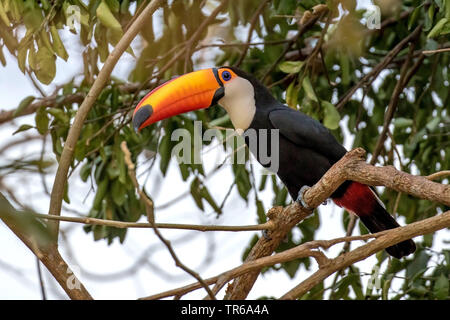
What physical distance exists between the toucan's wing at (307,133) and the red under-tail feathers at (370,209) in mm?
172

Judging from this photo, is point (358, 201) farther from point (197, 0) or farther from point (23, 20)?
point (23, 20)

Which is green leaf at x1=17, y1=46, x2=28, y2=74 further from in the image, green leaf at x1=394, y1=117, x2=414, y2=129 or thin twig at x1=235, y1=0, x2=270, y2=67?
green leaf at x1=394, y1=117, x2=414, y2=129

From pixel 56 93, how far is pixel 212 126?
953 millimetres

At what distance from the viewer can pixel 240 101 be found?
3436 mm

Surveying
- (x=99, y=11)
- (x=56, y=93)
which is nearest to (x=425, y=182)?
(x=99, y=11)

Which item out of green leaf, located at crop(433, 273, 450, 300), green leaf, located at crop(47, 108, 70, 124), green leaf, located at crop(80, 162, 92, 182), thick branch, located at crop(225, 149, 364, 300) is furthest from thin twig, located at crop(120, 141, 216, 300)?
green leaf, located at crop(80, 162, 92, 182)

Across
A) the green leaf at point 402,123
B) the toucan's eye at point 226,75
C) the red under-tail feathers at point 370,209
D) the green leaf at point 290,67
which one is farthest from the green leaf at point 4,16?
the green leaf at point 402,123

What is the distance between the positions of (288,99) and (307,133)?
34cm

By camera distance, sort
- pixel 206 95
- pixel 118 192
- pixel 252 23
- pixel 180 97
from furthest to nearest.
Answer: pixel 118 192, pixel 252 23, pixel 206 95, pixel 180 97

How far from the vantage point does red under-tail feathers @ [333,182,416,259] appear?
130 inches

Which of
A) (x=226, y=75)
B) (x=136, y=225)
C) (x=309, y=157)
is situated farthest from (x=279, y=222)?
(x=226, y=75)

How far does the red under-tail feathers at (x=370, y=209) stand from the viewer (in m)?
3.31

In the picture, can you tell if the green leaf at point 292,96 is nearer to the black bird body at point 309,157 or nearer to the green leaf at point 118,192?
the black bird body at point 309,157

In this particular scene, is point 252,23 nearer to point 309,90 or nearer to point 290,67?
point 290,67
